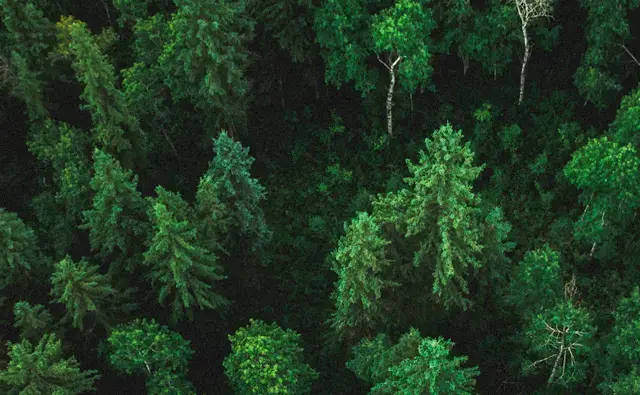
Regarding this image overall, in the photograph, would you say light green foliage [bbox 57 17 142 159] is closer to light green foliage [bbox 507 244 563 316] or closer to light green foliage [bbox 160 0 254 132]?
light green foliage [bbox 160 0 254 132]

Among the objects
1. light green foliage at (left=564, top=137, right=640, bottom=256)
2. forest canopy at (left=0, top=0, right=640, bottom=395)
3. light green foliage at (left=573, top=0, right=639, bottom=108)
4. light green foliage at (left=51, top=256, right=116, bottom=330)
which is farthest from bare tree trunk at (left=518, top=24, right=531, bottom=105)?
light green foliage at (left=51, top=256, right=116, bottom=330)

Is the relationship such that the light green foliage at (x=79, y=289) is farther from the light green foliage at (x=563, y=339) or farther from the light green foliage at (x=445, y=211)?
the light green foliage at (x=563, y=339)

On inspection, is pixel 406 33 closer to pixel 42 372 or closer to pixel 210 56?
pixel 210 56

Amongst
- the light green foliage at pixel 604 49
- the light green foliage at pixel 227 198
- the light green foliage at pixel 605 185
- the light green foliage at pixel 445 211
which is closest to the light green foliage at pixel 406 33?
the light green foliage at pixel 604 49

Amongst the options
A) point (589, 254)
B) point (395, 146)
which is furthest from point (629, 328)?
point (395, 146)

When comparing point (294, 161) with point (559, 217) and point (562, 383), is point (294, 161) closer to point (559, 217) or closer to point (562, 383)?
point (559, 217)

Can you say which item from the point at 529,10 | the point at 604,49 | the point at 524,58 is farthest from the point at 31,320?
the point at 604,49
